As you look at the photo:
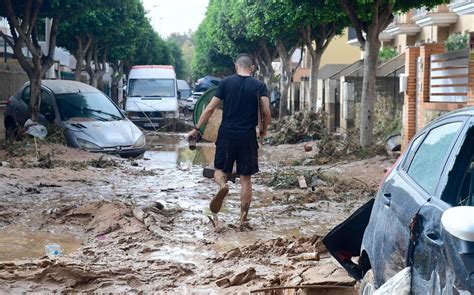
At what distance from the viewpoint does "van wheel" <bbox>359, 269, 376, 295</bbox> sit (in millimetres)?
4691

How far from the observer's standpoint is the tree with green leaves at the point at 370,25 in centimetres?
1695

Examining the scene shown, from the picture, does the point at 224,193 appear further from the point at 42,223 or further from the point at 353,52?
the point at 353,52

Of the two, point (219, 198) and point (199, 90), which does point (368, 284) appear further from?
point (199, 90)

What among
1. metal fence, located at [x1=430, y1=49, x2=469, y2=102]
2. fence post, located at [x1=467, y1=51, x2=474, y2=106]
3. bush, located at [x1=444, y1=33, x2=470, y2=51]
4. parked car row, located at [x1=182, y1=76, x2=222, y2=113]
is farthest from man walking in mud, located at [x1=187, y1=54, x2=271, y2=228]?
parked car row, located at [x1=182, y1=76, x2=222, y2=113]

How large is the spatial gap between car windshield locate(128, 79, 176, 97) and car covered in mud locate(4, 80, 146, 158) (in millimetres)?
11364

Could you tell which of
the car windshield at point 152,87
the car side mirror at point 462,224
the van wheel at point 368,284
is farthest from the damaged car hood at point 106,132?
the car side mirror at point 462,224

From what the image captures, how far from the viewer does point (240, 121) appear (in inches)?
350

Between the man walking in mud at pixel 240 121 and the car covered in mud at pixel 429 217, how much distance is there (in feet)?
11.9

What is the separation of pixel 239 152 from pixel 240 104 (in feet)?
1.73

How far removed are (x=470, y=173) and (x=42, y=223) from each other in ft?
21.3

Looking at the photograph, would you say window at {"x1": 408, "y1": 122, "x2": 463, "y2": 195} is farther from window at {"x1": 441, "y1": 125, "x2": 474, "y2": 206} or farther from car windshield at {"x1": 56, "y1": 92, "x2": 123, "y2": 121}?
car windshield at {"x1": 56, "y1": 92, "x2": 123, "y2": 121}

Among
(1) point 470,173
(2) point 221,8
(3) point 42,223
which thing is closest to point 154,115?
(2) point 221,8

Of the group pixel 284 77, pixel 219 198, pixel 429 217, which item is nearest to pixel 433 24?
pixel 284 77

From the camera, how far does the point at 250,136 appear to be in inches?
351
